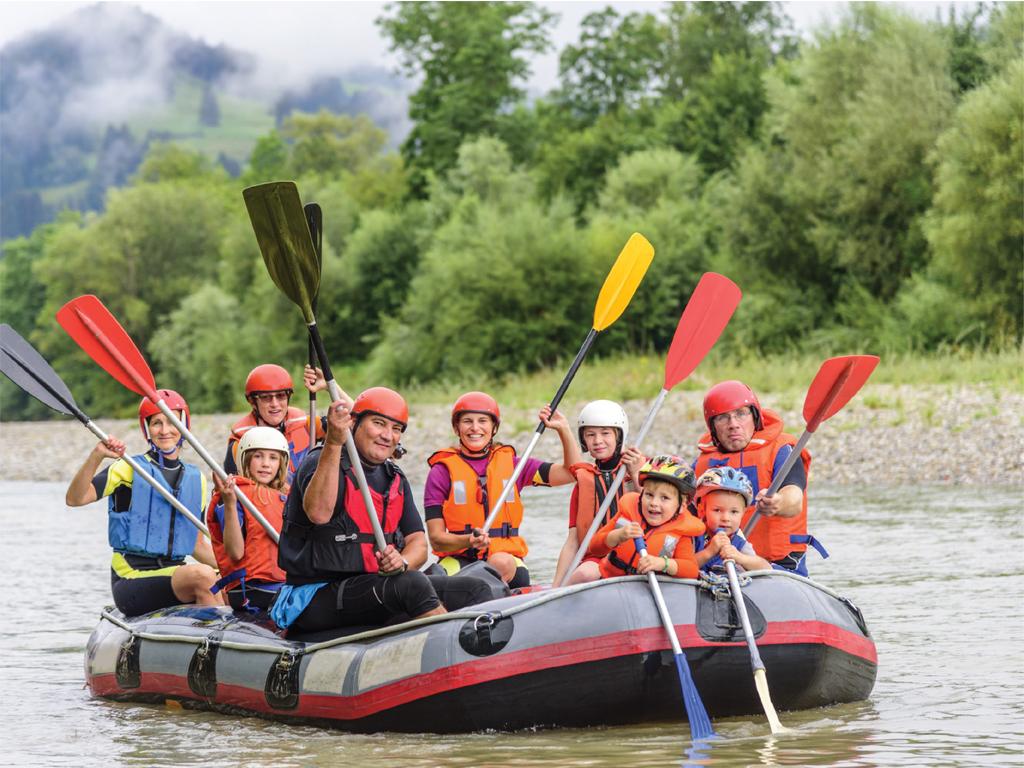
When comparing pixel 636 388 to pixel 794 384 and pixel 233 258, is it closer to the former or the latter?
pixel 794 384

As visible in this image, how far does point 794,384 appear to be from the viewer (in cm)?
2098

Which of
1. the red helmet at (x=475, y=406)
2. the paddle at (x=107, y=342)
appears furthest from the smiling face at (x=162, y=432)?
the red helmet at (x=475, y=406)

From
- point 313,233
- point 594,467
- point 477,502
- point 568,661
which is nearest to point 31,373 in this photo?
point 313,233

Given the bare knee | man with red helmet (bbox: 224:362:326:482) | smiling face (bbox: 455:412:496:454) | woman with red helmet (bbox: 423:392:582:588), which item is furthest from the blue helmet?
man with red helmet (bbox: 224:362:326:482)

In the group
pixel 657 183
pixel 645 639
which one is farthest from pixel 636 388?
pixel 645 639

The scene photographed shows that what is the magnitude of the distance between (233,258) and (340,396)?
123ft

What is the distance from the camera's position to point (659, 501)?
18.5 ft

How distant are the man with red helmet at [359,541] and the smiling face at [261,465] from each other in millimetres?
814

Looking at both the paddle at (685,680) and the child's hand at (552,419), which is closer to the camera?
the paddle at (685,680)

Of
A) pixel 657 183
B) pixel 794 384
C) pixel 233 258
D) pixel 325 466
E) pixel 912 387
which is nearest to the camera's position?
pixel 325 466

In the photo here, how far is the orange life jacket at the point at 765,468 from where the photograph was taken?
20.4 ft

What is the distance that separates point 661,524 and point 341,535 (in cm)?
115

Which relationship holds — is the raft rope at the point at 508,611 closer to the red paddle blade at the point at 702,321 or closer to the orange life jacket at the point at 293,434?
the red paddle blade at the point at 702,321

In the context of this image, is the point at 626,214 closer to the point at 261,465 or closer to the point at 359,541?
the point at 261,465
